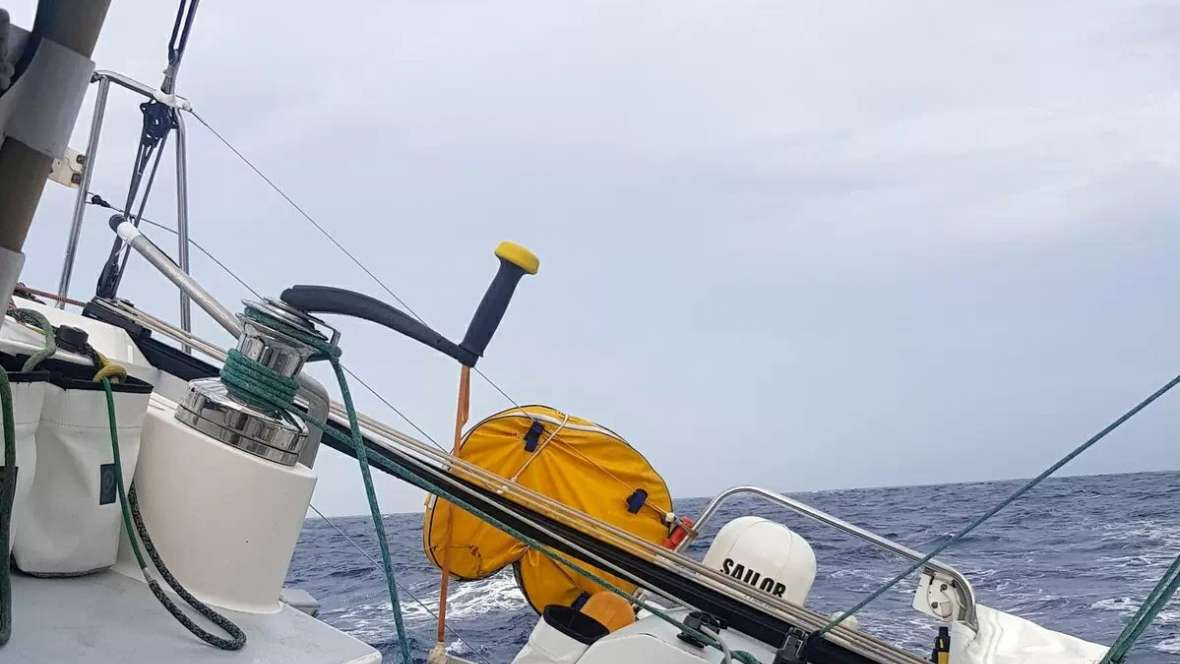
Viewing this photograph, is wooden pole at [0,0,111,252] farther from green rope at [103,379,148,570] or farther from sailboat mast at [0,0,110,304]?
green rope at [103,379,148,570]

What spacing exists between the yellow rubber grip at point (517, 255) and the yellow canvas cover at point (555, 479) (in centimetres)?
155

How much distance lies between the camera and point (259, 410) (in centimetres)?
151

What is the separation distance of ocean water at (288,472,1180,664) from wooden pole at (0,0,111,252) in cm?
263

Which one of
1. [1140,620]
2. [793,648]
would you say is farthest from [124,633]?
[1140,620]

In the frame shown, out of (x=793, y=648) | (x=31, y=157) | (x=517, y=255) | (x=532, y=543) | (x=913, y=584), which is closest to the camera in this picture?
(x=31, y=157)

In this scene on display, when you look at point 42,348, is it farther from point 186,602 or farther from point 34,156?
point 34,156

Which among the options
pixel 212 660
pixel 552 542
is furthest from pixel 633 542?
pixel 212 660

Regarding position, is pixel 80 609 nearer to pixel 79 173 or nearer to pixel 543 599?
pixel 543 599

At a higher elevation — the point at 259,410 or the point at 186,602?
the point at 259,410

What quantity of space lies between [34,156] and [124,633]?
3.15 ft

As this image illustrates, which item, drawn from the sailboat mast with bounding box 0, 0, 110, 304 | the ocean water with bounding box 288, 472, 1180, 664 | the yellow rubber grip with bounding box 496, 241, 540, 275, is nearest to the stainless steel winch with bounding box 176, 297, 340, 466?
the yellow rubber grip with bounding box 496, 241, 540, 275

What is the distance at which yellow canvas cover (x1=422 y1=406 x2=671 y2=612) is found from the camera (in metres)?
2.97

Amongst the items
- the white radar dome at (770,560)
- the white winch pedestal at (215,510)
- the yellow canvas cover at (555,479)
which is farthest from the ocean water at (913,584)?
the white winch pedestal at (215,510)

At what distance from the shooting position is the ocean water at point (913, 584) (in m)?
5.91
